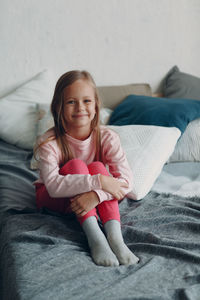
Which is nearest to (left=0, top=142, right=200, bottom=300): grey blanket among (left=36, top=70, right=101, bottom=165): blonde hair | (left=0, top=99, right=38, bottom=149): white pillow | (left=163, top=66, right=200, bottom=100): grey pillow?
(left=36, top=70, right=101, bottom=165): blonde hair

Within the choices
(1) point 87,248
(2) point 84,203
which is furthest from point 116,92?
(1) point 87,248

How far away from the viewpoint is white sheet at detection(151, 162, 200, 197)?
4.78 ft

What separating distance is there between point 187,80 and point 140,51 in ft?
1.29

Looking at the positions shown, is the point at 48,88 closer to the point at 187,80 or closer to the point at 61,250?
the point at 187,80

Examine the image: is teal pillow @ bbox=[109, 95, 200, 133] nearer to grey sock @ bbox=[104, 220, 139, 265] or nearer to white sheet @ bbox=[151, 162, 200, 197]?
white sheet @ bbox=[151, 162, 200, 197]

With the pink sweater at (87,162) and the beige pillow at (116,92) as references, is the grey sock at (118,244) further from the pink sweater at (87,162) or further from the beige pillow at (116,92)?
the beige pillow at (116,92)

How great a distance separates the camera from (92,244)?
102cm

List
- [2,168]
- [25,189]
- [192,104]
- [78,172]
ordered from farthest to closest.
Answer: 1. [192,104]
2. [2,168]
3. [25,189]
4. [78,172]

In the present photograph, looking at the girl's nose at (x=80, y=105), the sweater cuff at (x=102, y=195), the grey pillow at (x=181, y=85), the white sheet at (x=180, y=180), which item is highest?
the girl's nose at (x=80, y=105)

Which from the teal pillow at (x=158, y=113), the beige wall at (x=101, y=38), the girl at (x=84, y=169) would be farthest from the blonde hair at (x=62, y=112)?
the beige wall at (x=101, y=38)

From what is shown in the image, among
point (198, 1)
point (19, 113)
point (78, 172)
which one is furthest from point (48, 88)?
point (198, 1)

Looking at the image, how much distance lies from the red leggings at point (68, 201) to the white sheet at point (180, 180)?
0.37 metres

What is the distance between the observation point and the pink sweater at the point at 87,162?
1162mm

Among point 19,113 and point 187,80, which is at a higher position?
point 187,80
